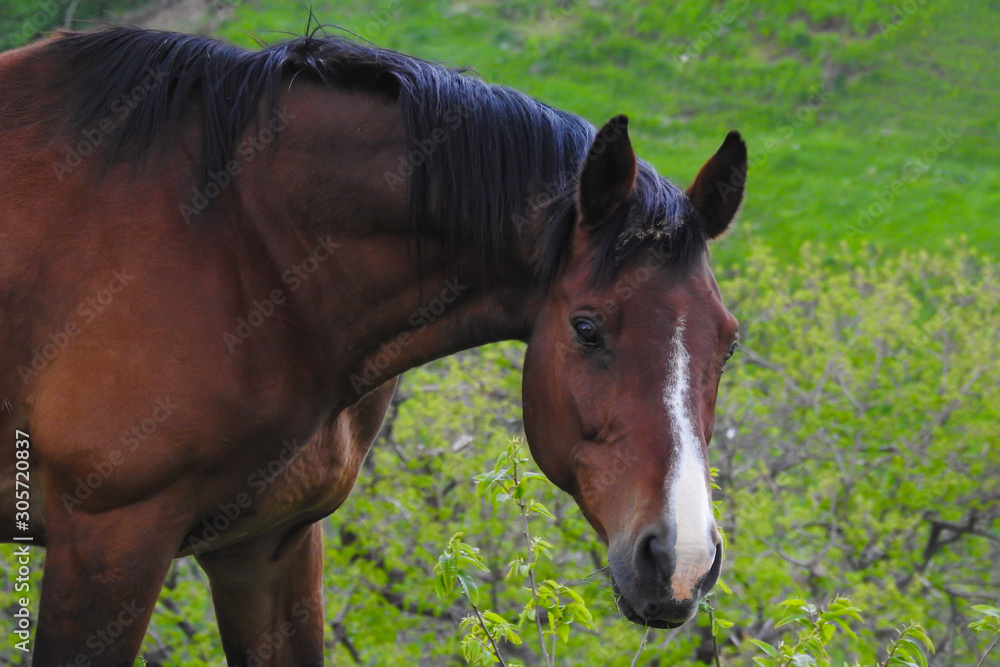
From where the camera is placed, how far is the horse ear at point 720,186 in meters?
2.66

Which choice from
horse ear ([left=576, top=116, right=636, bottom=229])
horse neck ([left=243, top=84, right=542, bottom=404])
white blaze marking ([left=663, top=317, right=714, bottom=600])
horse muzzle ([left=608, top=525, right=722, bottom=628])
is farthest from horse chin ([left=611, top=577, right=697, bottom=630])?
horse ear ([left=576, top=116, right=636, bottom=229])

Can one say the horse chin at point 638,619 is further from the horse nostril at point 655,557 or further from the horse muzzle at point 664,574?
the horse nostril at point 655,557

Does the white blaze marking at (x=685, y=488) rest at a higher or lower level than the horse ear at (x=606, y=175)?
lower

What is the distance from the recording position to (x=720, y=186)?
8.84 ft

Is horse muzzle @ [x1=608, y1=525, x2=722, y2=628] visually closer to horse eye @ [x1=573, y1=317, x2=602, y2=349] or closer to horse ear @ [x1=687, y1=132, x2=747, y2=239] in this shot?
horse eye @ [x1=573, y1=317, x2=602, y2=349]

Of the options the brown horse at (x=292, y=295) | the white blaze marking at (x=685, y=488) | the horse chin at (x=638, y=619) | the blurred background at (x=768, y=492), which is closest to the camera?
the white blaze marking at (x=685, y=488)

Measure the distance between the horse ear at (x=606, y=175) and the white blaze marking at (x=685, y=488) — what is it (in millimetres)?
404

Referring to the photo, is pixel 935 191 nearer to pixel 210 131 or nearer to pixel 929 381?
pixel 929 381

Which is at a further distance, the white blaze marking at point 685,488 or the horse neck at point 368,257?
the horse neck at point 368,257

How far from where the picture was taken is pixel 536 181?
274 cm

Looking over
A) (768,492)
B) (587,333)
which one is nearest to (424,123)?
(587,333)

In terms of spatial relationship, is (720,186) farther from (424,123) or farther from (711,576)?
(711,576)

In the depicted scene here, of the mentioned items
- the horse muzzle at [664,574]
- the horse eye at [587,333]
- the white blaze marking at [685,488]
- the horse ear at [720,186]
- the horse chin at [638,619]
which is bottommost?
the horse chin at [638,619]

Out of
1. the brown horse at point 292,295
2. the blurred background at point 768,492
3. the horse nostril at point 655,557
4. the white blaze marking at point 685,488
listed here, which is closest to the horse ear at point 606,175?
the brown horse at point 292,295
